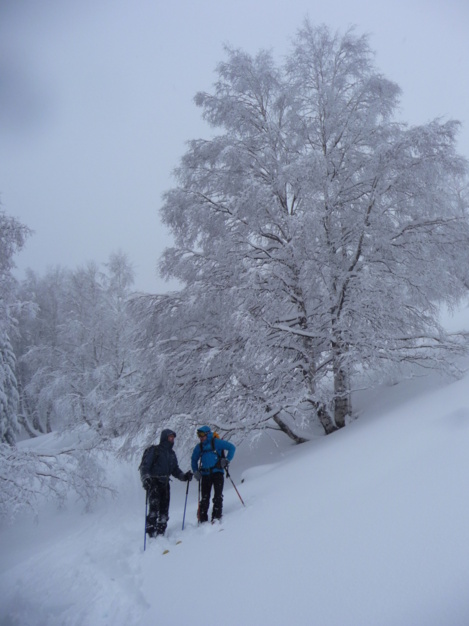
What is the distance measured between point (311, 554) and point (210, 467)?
2736 millimetres

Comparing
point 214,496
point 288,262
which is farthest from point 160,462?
point 288,262

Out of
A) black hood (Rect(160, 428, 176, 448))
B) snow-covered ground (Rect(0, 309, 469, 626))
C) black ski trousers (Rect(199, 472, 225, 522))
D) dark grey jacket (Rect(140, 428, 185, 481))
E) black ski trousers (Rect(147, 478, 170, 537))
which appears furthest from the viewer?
black hood (Rect(160, 428, 176, 448))

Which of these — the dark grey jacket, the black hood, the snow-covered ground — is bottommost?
the snow-covered ground

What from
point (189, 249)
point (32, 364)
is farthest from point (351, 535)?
point (32, 364)

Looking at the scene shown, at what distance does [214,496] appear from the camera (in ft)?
16.6

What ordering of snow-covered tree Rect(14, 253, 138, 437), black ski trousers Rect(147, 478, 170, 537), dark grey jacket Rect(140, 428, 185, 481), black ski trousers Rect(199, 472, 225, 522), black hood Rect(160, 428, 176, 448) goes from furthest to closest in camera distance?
snow-covered tree Rect(14, 253, 138, 437) < black hood Rect(160, 428, 176, 448) < dark grey jacket Rect(140, 428, 185, 481) < black ski trousers Rect(147, 478, 170, 537) < black ski trousers Rect(199, 472, 225, 522)

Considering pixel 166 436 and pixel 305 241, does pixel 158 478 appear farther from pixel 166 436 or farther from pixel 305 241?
pixel 305 241

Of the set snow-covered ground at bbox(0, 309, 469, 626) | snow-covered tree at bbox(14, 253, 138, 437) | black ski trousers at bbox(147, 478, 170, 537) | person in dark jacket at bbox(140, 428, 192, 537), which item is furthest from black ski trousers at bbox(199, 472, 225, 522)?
snow-covered tree at bbox(14, 253, 138, 437)

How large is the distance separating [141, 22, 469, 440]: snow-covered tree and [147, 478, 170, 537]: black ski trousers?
1.63 metres

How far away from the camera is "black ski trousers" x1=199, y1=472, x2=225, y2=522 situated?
16.3 feet

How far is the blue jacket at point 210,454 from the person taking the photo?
528 cm

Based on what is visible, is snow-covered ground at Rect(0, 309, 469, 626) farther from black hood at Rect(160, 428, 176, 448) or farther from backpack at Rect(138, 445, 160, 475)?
black hood at Rect(160, 428, 176, 448)

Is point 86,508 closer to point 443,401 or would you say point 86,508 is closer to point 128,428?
point 128,428

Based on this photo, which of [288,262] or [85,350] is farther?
[85,350]
